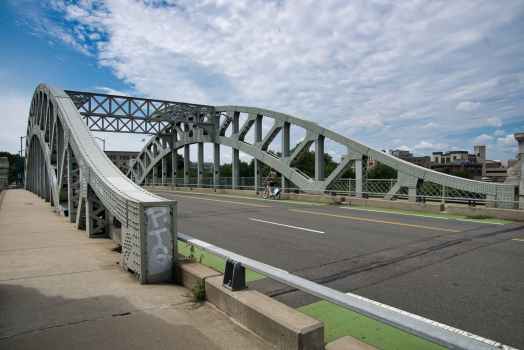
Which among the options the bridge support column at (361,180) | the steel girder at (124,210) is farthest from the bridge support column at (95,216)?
the bridge support column at (361,180)

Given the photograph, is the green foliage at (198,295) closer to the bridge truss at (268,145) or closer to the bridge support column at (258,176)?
the bridge truss at (268,145)

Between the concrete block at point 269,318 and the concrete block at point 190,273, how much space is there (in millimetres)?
235

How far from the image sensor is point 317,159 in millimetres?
23391

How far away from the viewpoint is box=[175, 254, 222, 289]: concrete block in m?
4.56

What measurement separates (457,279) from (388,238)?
3.26 meters

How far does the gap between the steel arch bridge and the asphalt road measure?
1.91 metres

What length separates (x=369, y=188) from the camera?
19688mm

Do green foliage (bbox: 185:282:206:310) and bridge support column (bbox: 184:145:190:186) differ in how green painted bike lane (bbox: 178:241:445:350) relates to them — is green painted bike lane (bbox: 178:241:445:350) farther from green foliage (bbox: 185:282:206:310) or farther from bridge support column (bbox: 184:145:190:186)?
bridge support column (bbox: 184:145:190:186)

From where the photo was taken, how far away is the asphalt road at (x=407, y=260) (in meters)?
4.27

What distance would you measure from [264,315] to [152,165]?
47.8m

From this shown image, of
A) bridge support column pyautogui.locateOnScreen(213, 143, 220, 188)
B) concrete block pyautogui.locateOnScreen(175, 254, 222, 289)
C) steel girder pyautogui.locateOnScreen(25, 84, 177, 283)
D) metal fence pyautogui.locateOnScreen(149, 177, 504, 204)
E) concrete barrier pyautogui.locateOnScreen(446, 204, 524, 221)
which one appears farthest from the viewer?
bridge support column pyautogui.locateOnScreen(213, 143, 220, 188)

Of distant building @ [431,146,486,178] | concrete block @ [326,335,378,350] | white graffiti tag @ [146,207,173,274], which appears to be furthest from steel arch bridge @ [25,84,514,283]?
distant building @ [431,146,486,178]

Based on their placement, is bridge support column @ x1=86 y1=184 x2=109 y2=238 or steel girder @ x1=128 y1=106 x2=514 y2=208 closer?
bridge support column @ x1=86 y1=184 x2=109 y2=238

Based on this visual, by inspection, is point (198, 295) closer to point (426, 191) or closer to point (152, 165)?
point (426, 191)
